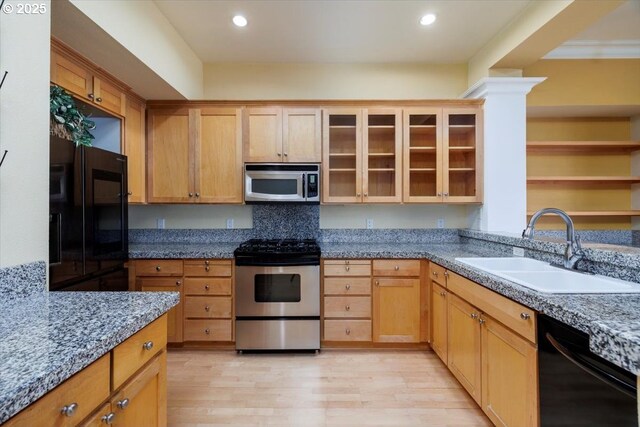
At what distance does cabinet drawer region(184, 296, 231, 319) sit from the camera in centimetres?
265

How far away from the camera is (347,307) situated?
2684mm

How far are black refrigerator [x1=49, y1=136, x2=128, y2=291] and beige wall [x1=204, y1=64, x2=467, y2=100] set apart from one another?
1585mm

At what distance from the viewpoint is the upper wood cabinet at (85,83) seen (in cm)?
186

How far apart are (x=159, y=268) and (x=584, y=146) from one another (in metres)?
4.51

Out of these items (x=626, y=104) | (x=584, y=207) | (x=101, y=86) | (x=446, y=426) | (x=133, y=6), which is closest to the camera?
(x=446, y=426)

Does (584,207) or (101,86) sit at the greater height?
(101,86)

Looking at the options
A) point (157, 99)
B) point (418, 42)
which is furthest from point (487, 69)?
point (157, 99)

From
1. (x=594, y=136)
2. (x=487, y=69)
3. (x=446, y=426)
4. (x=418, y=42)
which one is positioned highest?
(x=418, y=42)

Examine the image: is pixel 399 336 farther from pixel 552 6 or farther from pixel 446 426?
pixel 552 6

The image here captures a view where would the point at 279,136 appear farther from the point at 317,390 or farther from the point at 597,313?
the point at 597,313

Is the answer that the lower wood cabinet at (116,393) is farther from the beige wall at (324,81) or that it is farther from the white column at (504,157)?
the white column at (504,157)

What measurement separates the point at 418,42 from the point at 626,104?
2.23 metres

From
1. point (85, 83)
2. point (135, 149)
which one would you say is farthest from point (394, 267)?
point (85, 83)

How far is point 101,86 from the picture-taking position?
226 cm
